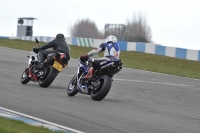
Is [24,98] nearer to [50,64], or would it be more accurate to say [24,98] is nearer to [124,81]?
[50,64]

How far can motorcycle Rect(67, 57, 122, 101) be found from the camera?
13156mm

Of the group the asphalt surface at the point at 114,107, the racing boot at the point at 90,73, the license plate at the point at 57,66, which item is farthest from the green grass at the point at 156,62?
the racing boot at the point at 90,73

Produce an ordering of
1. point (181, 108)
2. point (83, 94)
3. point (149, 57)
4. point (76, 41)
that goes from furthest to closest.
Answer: point (76, 41), point (149, 57), point (83, 94), point (181, 108)

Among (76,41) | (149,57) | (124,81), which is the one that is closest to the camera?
(124,81)

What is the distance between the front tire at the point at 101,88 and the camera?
514 inches

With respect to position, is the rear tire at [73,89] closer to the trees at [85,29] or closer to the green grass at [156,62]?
the green grass at [156,62]

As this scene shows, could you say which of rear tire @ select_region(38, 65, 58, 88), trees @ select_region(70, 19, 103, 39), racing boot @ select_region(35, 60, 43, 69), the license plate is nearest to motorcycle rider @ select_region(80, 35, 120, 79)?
the license plate

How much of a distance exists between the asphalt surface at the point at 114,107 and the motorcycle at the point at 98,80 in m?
0.21

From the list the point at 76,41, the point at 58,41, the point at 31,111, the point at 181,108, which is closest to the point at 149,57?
the point at 76,41

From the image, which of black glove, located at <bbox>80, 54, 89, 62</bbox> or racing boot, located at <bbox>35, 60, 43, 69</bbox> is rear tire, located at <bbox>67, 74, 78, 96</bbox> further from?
racing boot, located at <bbox>35, 60, 43, 69</bbox>

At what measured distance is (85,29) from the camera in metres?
165

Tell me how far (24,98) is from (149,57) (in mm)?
25009

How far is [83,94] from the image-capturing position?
49.4 feet

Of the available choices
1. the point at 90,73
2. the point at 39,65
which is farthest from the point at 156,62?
the point at 90,73
